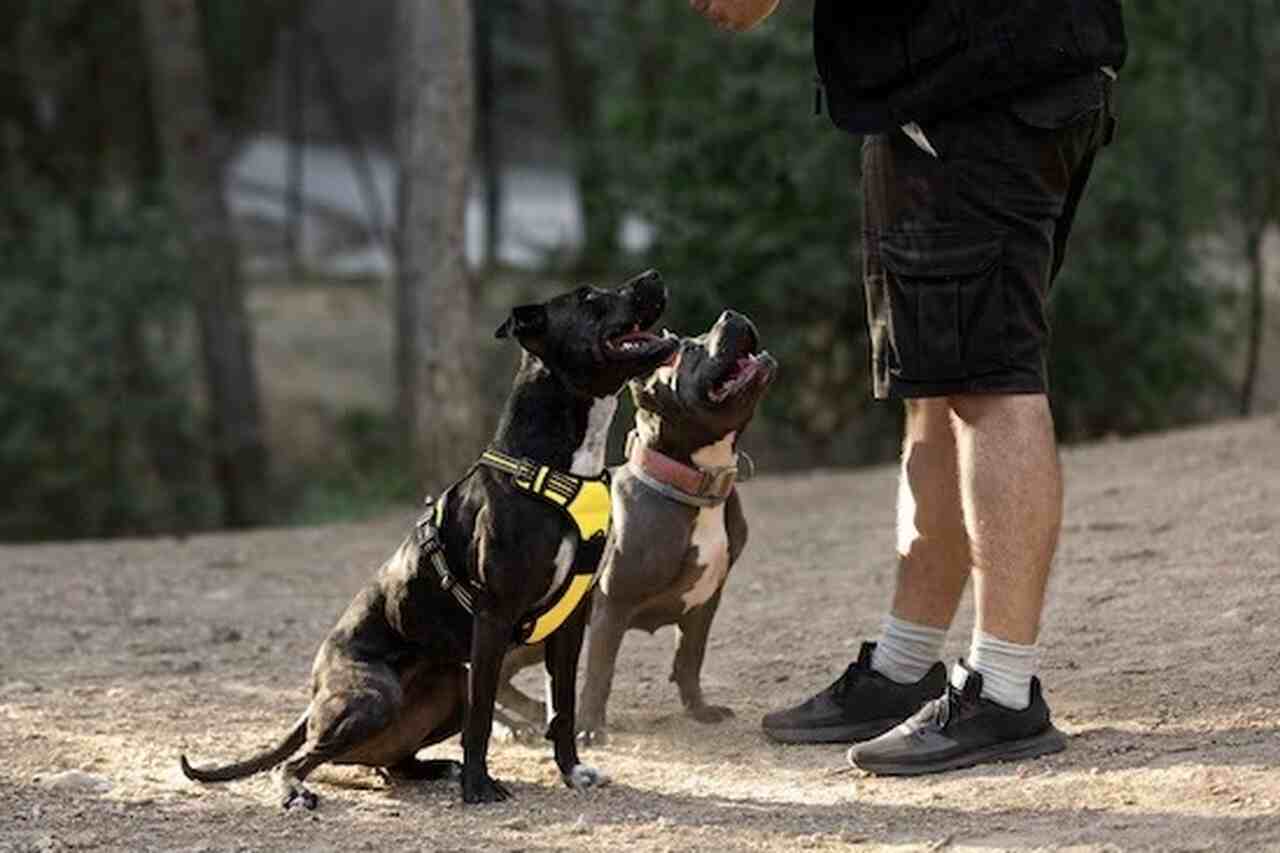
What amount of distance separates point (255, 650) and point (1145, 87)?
7.59 metres

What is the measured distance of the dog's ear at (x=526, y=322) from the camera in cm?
557

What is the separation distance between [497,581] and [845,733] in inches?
39.9

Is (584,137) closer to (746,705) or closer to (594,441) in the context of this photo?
(746,705)

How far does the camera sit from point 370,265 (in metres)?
25.5

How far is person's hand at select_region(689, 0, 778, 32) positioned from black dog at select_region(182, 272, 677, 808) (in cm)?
61

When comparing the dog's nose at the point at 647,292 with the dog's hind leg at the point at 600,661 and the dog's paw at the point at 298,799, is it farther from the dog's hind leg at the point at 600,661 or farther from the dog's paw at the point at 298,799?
the dog's paw at the point at 298,799

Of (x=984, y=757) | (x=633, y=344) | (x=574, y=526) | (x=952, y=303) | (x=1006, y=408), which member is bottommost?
(x=984, y=757)

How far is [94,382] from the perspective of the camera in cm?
1609

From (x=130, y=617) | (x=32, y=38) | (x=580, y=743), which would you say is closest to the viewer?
(x=580, y=743)

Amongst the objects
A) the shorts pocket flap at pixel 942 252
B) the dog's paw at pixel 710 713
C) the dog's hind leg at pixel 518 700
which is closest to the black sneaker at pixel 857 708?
the dog's paw at pixel 710 713

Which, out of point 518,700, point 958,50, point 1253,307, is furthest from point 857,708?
point 1253,307

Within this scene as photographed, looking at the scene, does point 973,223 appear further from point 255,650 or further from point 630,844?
point 255,650

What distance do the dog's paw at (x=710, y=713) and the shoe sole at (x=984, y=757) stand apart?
793mm

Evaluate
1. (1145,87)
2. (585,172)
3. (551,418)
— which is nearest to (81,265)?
(585,172)
